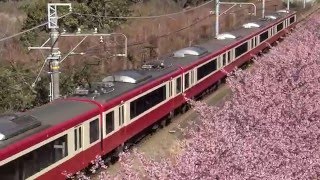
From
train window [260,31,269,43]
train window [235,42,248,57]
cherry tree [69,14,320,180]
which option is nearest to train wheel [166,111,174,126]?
cherry tree [69,14,320,180]

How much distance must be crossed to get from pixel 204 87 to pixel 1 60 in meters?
10.3

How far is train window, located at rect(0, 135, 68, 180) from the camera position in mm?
9367

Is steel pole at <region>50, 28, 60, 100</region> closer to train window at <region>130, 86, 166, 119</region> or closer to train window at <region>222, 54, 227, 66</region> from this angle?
train window at <region>130, 86, 166, 119</region>

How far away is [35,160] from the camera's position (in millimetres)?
10172

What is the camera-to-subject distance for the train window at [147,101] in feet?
49.5

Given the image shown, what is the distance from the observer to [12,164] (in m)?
9.41

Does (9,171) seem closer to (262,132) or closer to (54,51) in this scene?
(262,132)

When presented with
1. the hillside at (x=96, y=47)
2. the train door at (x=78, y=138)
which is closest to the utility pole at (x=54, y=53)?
the hillside at (x=96, y=47)

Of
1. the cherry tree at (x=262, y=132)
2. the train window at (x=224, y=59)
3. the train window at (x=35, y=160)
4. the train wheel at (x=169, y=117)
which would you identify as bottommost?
the train wheel at (x=169, y=117)

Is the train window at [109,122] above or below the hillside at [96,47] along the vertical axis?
above

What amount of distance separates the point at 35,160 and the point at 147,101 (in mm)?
6343

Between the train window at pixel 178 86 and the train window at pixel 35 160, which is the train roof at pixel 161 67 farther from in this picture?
the train window at pixel 35 160

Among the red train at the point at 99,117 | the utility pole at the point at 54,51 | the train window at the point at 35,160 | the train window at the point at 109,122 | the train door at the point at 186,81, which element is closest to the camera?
the train window at the point at 35,160

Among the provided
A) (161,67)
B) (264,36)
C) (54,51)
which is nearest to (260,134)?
(54,51)
